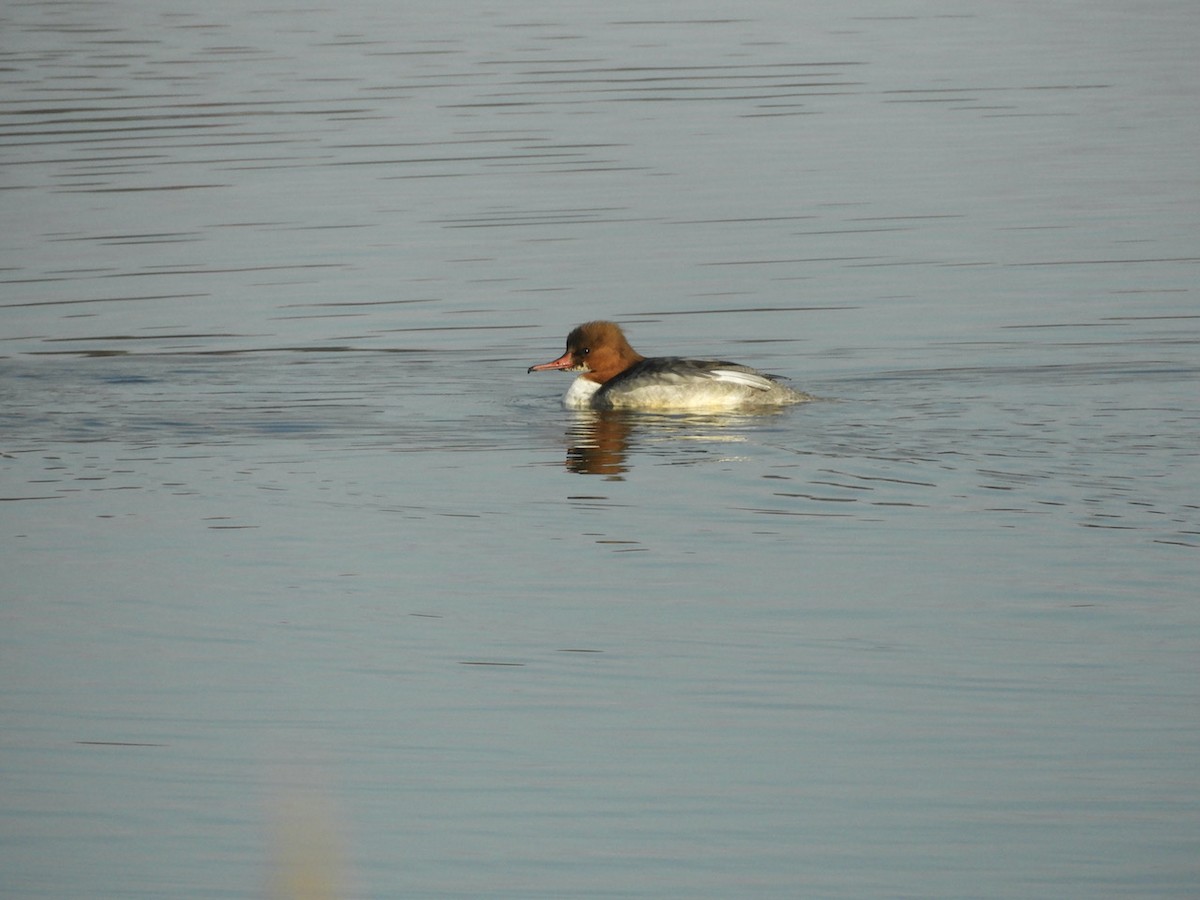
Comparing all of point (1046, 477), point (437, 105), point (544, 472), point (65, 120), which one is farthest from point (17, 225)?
point (1046, 477)

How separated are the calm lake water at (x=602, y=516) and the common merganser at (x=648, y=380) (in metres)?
0.19

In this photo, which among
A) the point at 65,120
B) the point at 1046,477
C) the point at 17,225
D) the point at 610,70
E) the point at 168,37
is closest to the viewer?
the point at 1046,477

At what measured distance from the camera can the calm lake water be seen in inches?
284

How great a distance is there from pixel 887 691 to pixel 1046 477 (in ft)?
12.4

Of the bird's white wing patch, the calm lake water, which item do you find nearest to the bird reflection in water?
the calm lake water

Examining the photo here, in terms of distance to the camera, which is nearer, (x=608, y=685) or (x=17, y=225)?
(x=608, y=685)

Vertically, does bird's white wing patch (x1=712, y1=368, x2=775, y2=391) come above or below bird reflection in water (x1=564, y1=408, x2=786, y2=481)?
above

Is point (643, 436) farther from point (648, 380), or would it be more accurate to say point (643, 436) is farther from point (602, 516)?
point (602, 516)

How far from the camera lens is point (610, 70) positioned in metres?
33.0

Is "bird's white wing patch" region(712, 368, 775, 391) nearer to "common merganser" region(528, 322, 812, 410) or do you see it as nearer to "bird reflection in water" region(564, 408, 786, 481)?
"common merganser" region(528, 322, 812, 410)

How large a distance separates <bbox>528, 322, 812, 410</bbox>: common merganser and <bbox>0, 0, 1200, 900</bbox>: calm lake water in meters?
0.19

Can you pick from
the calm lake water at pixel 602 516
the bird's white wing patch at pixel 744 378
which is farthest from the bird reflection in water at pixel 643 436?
the bird's white wing patch at pixel 744 378

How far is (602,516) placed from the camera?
11430 mm

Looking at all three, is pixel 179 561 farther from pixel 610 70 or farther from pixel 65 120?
pixel 610 70
